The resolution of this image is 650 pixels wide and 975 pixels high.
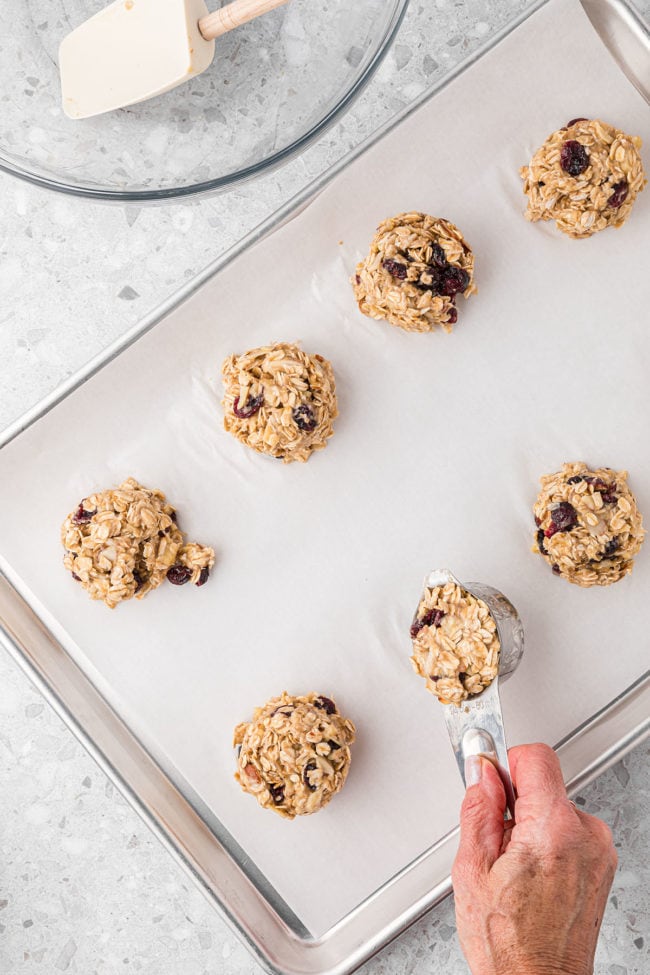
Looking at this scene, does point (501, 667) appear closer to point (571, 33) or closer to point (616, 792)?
point (616, 792)

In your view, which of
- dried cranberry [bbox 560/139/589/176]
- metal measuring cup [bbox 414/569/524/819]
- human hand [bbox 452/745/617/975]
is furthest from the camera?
dried cranberry [bbox 560/139/589/176]

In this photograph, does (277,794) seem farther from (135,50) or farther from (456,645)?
(135,50)

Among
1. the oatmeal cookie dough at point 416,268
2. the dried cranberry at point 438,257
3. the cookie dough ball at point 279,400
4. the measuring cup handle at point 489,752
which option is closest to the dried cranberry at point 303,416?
the cookie dough ball at point 279,400

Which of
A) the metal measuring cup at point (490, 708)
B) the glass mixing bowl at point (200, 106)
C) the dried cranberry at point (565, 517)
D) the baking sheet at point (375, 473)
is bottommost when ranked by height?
the metal measuring cup at point (490, 708)

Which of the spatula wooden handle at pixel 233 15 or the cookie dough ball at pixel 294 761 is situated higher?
the spatula wooden handle at pixel 233 15

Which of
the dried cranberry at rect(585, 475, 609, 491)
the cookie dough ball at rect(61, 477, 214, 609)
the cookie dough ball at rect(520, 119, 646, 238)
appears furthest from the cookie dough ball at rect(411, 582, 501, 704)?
the cookie dough ball at rect(520, 119, 646, 238)

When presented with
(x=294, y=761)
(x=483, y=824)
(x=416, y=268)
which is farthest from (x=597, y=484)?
(x=294, y=761)

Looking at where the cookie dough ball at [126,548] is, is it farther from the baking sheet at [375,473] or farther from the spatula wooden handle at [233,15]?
the spatula wooden handle at [233,15]

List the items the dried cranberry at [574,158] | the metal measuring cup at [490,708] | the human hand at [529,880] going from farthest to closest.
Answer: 1. the dried cranberry at [574,158]
2. the metal measuring cup at [490,708]
3. the human hand at [529,880]

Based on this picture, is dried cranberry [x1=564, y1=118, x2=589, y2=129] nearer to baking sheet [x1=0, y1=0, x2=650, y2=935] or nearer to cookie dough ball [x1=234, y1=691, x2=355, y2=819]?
baking sheet [x1=0, y1=0, x2=650, y2=935]
